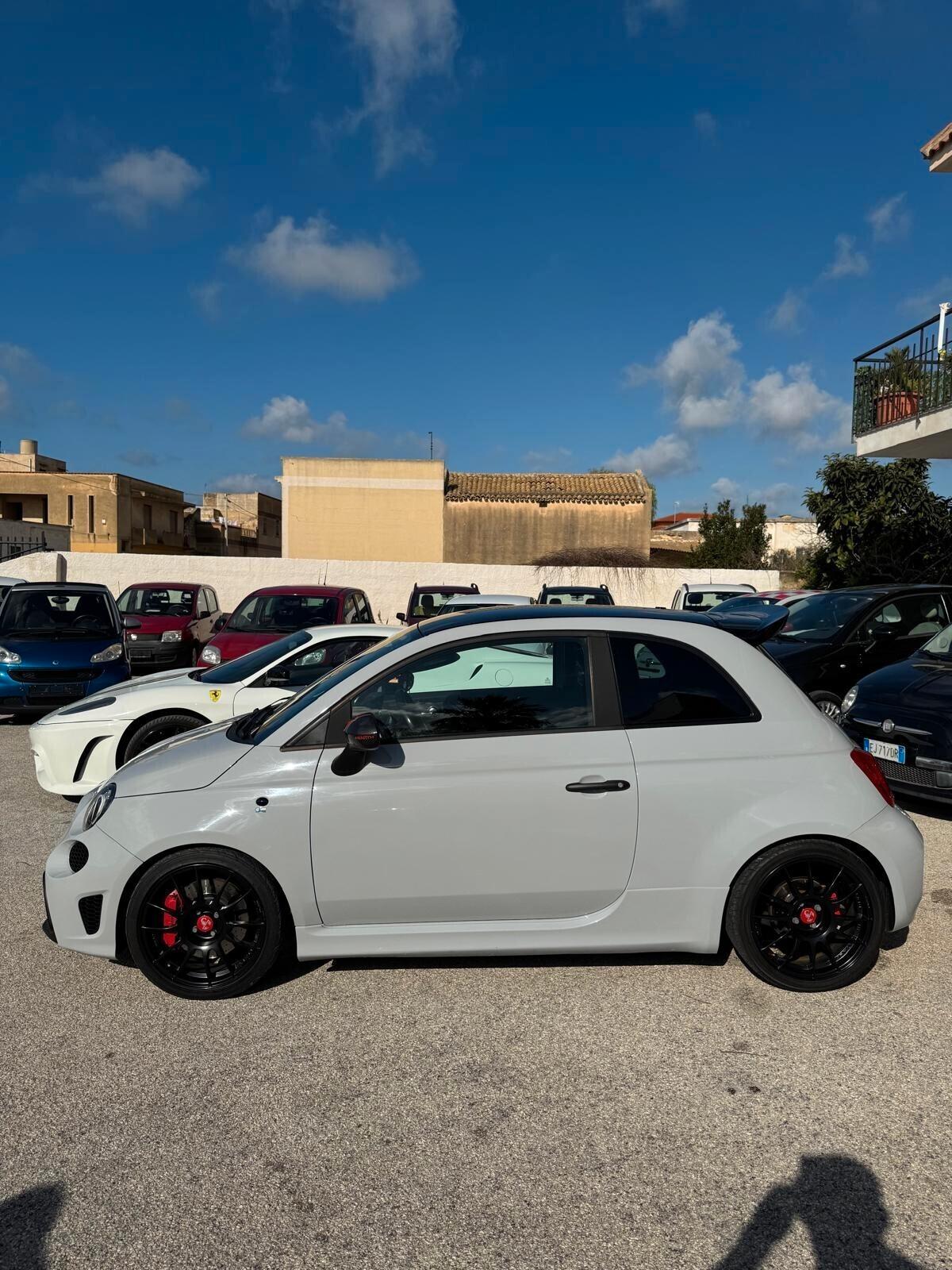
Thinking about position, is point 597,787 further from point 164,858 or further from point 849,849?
point 164,858

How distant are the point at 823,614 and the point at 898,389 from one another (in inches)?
262

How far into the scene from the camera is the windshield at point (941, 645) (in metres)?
7.20

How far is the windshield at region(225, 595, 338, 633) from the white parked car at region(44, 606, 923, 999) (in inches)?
280

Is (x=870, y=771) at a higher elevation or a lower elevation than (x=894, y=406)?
lower

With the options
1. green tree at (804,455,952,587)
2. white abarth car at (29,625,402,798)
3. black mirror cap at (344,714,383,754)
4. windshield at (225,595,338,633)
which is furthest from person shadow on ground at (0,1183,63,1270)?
green tree at (804,455,952,587)

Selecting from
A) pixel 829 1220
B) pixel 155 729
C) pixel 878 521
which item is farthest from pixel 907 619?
pixel 878 521

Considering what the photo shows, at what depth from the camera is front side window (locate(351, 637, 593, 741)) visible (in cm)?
367

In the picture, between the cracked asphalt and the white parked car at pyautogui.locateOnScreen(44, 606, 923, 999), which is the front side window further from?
the cracked asphalt

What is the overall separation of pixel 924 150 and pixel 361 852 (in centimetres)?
1510

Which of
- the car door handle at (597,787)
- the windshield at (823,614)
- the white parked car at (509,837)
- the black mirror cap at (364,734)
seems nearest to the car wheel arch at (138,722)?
the white parked car at (509,837)

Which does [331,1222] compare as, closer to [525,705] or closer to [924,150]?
[525,705]

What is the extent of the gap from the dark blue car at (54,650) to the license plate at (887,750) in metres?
6.96

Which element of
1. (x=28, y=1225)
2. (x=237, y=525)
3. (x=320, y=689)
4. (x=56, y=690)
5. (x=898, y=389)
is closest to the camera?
(x=28, y=1225)

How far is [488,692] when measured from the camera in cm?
380
